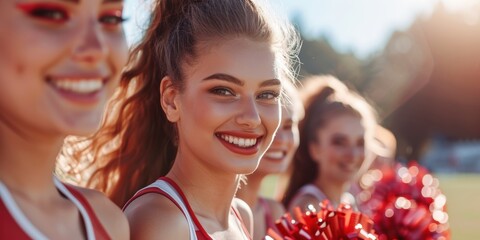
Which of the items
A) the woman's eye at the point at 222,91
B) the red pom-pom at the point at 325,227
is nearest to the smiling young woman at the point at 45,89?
the woman's eye at the point at 222,91

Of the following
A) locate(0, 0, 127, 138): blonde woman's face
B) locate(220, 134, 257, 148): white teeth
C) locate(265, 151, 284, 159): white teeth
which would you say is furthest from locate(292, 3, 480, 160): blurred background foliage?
locate(0, 0, 127, 138): blonde woman's face

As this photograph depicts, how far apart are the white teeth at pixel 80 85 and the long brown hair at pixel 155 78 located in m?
1.03

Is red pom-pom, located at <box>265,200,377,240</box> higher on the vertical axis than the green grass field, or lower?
lower

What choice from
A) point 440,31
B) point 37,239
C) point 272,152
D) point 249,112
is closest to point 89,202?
point 37,239

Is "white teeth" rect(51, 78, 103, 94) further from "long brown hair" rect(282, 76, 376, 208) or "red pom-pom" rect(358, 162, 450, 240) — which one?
"long brown hair" rect(282, 76, 376, 208)

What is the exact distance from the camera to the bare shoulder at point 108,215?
1876 mm

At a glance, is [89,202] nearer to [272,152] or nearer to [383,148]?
[272,152]

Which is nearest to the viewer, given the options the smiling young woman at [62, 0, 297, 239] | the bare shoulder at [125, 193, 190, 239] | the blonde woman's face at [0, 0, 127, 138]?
the blonde woman's face at [0, 0, 127, 138]

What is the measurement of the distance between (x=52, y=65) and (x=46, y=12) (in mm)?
118

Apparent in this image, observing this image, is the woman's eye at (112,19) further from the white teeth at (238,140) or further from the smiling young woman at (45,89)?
the white teeth at (238,140)

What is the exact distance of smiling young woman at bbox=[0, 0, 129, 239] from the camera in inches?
60.7

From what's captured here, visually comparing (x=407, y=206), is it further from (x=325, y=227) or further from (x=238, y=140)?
(x=238, y=140)

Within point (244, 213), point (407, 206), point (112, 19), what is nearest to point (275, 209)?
point (407, 206)

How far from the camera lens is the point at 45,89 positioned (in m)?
1.57
